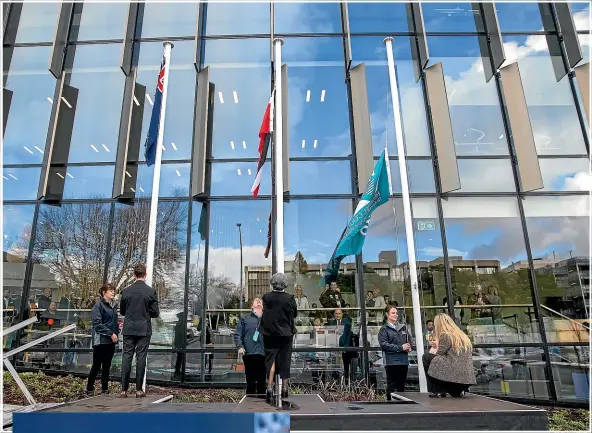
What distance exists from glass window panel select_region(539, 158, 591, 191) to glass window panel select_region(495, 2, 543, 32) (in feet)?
12.9

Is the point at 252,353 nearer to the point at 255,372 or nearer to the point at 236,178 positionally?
the point at 255,372

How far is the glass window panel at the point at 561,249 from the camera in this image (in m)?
10.1

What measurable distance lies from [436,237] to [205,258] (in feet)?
18.9

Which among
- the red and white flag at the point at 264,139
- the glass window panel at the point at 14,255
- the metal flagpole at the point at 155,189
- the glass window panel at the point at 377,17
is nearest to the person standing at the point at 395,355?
the red and white flag at the point at 264,139

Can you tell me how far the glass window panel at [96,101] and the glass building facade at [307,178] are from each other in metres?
0.06

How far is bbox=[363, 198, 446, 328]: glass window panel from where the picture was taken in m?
10.3

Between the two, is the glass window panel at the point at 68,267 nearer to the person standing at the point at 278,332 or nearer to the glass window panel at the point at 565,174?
the person standing at the point at 278,332

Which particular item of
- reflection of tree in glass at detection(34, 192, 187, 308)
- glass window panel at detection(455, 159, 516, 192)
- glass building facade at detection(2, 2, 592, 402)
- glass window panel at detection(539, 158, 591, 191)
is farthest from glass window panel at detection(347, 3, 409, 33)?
reflection of tree in glass at detection(34, 192, 187, 308)

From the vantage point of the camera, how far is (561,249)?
1047 cm

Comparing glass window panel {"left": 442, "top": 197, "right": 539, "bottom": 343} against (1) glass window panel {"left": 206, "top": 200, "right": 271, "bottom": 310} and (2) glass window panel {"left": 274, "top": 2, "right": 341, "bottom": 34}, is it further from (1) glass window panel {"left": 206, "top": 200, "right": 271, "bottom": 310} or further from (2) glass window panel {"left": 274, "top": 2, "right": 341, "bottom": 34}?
(2) glass window panel {"left": 274, "top": 2, "right": 341, "bottom": 34}

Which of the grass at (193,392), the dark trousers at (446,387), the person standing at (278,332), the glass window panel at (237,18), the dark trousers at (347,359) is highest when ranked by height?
the glass window panel at (237,18)

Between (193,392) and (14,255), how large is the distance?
19.5ft

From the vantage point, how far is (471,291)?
1036 centimetres

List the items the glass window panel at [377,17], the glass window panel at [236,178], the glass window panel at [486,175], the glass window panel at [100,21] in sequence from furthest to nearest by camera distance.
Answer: the glass window panel at [100,21] < the glass window panel at [377,17] < the glass window panel at [236,178] < the glass window panel at [486,175]
